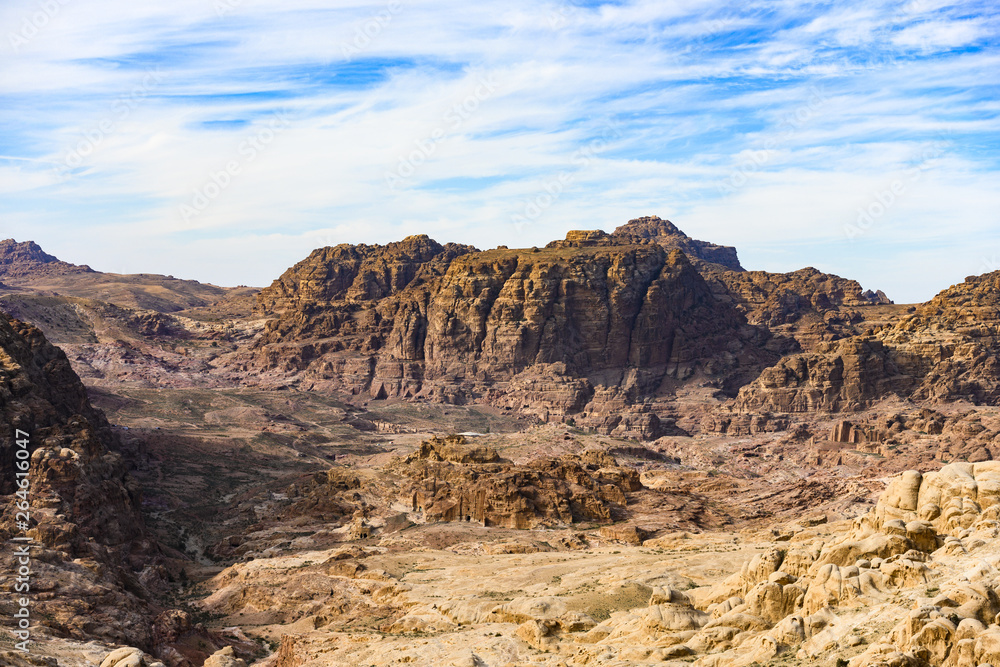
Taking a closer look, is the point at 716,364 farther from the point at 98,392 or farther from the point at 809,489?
the point at 98,392

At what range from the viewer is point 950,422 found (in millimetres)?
136625

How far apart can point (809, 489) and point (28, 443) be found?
7937 centimetres

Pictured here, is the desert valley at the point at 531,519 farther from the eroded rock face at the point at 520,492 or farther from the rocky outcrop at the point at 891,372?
the rocky outcrop at the point at 891,372

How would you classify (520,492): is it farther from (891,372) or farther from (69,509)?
(891,372)

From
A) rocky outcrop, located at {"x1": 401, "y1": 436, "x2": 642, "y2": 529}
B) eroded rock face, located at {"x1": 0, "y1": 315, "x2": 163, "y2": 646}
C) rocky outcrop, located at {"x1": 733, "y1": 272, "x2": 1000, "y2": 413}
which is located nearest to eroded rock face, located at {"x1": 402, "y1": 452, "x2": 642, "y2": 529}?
rocky outcrop, located at {"x1": 401, "y1": 436, "x2": 642, "y2": 529}

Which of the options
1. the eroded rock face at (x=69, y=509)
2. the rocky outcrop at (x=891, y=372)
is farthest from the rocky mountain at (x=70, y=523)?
the rocky outcrop at (x=891, y=372)

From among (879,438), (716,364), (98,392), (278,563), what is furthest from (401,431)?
(278,563)

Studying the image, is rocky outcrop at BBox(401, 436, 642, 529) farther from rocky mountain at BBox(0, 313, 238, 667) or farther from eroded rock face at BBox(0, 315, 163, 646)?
eroded rock face at BBox(0, 315, 163, 646)

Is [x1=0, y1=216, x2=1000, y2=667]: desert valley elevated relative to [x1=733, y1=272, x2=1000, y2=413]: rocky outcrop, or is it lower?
lower

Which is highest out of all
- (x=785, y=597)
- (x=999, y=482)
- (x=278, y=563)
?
(x=999, y=482)

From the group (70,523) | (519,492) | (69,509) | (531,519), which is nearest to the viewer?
(70,523)

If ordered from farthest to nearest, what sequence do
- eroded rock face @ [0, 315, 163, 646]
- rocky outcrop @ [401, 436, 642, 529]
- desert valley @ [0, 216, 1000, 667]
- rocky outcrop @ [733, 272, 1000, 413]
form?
rocky outcrop @ [733, 272, 1000, 413]
rocky outcrop @ [401, 436, 642, 529]
eroded rock face @ [0, 315, 163, 646]
desert valley @ [0, 216, 1000, 667]

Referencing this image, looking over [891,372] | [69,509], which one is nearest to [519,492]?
[69,509]

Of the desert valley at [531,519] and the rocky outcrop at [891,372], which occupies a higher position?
the rocky outcrop at [891,372]
